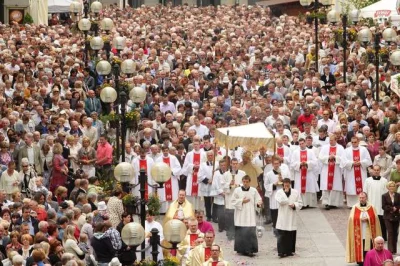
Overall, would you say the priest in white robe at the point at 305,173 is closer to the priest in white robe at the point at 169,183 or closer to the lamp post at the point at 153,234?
the priest in white robe at the point at 169,183

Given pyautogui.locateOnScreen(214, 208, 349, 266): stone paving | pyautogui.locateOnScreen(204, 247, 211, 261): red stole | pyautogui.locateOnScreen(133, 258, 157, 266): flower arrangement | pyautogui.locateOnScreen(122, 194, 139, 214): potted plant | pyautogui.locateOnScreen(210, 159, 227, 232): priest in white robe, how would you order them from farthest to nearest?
pyautogui.locateOnScreen(210, 159, 227, 232): priest in white robe
pyautogui.locateOnScreen(214, 208, 349, 266): stone paving
pyautogui.locateOnScreen(122, 194, 139, 214): potted plant
pyautogui.locateOnScreen(204, 247, 211, 261): red stole
pyautogui.locateOnScreen(133, 258, 157, 266): flower arrangement

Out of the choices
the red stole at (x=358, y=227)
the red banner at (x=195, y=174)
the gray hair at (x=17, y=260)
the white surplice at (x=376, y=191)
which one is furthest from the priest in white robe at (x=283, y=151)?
the gray hair at (x=17, y=260)

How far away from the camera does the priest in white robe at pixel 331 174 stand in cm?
3978

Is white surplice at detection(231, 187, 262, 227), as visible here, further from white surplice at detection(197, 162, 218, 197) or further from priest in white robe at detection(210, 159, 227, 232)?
white surplice at detection(197, 162, 218, 197)

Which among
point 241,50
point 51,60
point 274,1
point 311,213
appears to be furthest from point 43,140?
point 274,1

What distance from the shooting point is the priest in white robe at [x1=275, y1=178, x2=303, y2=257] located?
3547cm

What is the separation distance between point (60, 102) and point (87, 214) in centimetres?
1005

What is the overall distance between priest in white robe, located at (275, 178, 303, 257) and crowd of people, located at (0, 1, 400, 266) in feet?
0.09

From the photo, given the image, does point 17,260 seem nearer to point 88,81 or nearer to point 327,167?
point 327,167

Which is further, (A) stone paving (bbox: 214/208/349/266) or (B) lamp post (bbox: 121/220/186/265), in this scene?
(A) stone paving (bbox: 214/208/349/266)

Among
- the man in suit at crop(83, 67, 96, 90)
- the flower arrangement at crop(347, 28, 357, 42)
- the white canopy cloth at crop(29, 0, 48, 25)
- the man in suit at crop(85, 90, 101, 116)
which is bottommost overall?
the man in suit at crop(85, 90, 101, 116)

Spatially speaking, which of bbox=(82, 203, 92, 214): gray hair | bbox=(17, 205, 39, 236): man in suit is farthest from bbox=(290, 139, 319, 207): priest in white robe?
bbox=(17, 205, 39, 236): man in suit

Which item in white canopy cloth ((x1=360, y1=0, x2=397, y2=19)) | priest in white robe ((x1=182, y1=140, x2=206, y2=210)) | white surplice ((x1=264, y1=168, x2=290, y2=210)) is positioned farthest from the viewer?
white canopy cloth ((x1=360, y1=0, x2=397, y2=19))

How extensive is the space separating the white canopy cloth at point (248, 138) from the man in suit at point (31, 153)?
4.13 m
